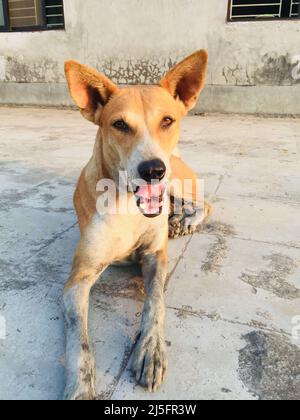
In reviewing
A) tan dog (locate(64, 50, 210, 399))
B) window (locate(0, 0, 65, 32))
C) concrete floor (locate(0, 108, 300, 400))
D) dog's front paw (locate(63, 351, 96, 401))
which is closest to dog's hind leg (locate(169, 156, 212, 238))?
concrete floor (locate(0, 108, 300, 400))

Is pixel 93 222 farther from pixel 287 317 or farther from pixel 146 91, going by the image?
pixel 287 317

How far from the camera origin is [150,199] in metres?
2.20

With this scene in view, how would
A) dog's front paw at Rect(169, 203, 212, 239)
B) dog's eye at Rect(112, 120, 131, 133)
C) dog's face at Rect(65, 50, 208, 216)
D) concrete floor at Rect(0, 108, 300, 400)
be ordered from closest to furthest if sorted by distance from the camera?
concrete floor at Rect(0, 108, 300, 400) → dog's face at Rect(65, 50, 208, 216) → dog's eye at Rect(112, 120, 131, 133) → dog's front paw at Rect(169, 203, 212, 239)

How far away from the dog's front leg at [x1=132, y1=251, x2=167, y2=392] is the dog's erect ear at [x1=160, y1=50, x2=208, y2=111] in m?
1.22

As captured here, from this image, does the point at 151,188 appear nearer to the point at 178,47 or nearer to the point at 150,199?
the point at 150,199

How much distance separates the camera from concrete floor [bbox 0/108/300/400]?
65.4 inches

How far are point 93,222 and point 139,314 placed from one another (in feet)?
2.15

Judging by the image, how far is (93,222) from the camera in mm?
2395

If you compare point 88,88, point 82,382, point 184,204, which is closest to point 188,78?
point 88,88

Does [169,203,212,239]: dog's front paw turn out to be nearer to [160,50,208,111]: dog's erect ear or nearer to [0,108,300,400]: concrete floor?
[0,108,300,400]: concrete floor

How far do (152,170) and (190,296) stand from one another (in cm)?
80

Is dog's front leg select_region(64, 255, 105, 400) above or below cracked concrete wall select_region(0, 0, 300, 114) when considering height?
below

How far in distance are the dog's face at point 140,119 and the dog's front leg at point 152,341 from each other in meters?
0.42

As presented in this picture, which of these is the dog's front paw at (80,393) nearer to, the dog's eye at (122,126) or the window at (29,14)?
the dog's eye at (122,126)
